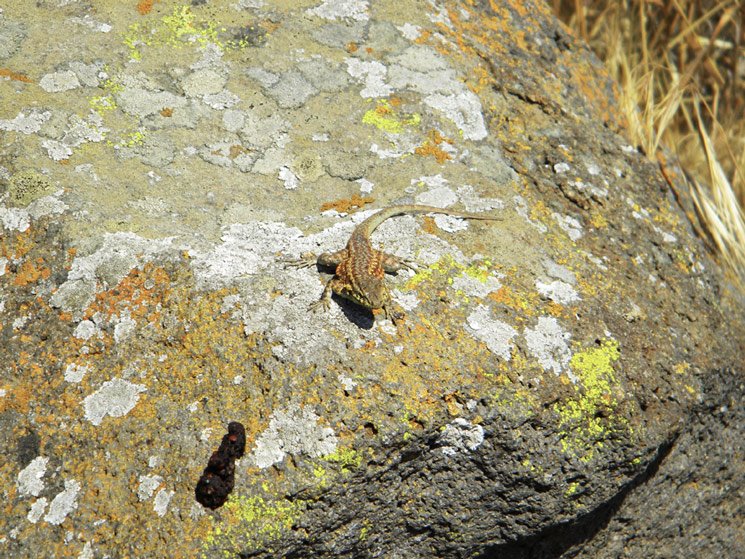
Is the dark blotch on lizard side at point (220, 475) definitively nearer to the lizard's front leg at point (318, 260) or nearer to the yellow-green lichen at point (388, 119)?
the lizard's front leg at point (318, 260)

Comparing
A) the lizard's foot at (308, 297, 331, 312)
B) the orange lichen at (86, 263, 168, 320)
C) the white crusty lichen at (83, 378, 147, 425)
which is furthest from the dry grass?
the white crusty lichen at (83, 378, 147, 425)

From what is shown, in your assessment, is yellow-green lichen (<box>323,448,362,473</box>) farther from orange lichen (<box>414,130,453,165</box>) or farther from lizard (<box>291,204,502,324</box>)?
orange lichen (<box>414,130,453,165</box>)

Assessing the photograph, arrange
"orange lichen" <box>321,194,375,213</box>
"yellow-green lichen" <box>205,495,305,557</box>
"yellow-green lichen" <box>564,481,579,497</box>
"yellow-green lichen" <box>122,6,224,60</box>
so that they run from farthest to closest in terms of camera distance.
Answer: "yellow-green lichen" <box>122,6,224,60</box>
"orange lichen" <box>321,194,375,213</box>
"yellow-green lichen" <box>564,481,579,497</box>
"yellow-green lichen" <box>205,495,305,557</box>

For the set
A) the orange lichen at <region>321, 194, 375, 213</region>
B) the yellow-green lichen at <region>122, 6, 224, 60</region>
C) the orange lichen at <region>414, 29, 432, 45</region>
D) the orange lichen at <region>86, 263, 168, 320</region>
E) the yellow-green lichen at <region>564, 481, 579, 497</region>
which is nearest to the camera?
the orange lichen at <region>86, 263, 168, 320</region>

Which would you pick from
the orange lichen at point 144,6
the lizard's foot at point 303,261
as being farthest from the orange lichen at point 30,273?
the orange lichen at point 144,6

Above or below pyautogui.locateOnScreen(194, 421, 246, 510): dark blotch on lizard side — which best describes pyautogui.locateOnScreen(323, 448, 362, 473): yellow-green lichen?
above

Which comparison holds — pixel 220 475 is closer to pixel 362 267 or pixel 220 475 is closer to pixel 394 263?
pixel 362 267
